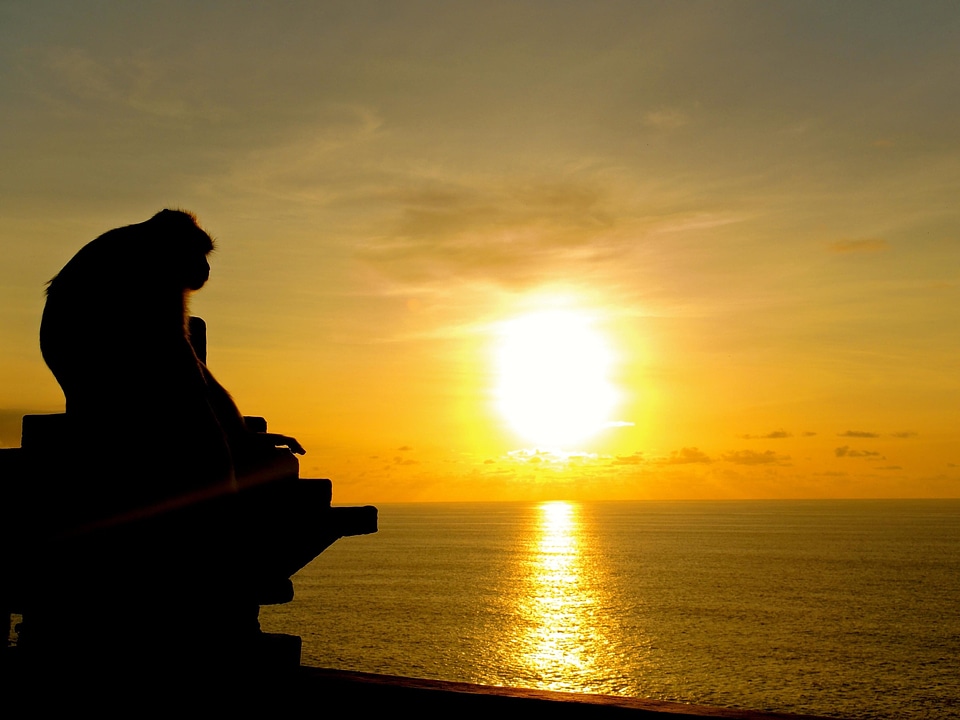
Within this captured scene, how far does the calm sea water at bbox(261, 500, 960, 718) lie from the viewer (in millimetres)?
49438

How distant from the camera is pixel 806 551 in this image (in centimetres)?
14338

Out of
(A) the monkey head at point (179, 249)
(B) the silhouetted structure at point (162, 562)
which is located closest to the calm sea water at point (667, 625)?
(B) the silhouetted structure at point (162, 562)

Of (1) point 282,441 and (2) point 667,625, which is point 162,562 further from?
(2) point 667,625

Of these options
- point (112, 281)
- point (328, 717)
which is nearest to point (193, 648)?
point (328, 717)

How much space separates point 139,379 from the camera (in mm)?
2289

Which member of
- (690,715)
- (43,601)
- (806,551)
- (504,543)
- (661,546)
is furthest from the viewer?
(504,543)

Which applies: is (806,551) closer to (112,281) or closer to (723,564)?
(723,564)

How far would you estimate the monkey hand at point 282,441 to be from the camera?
2305 mm

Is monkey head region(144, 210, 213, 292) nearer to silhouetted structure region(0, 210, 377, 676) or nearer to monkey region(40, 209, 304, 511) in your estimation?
monkey region(40, 209, 304, 511)

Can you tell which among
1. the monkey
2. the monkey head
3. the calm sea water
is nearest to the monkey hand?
the monkey

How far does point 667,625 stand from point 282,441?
7272 cm

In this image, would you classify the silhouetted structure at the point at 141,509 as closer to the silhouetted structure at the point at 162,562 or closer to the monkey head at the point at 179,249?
the silhouetted structure at the point at 162,562

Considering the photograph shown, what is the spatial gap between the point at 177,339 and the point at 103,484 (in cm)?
49

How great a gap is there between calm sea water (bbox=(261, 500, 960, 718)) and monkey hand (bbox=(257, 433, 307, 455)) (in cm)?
4648
